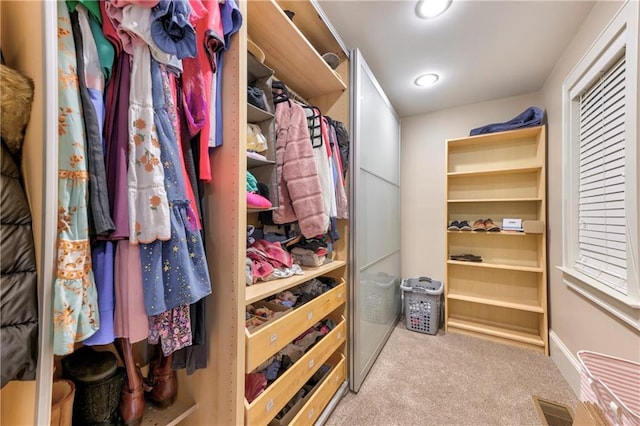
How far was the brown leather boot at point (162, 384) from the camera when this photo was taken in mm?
917

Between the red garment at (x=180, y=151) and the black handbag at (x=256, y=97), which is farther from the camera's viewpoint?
the black handbag at (x=256, y=97)

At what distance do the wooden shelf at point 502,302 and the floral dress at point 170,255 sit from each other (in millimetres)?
2612

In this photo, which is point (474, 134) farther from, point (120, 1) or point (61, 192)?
point (61, 192)

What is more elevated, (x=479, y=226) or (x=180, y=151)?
(x=180, y=151)

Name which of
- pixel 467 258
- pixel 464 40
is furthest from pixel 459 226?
pixel 464 40

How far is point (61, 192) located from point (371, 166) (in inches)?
68.9

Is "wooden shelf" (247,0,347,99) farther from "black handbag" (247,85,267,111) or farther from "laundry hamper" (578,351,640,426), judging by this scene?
"laundry hamper" (578,351,640,426)

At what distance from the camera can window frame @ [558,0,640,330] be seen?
3.93 feet

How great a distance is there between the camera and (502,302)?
2398 millimetres

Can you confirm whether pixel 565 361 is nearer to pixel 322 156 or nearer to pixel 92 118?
pixel 322 156

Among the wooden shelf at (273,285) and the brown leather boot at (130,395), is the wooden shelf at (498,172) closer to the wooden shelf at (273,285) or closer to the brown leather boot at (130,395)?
the wooden shelf at (273,285)

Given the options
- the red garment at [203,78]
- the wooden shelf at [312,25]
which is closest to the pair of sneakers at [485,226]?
the wooden shelf at [312,25]

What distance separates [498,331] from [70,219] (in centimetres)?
313

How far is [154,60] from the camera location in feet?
2.33
